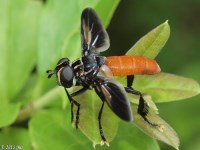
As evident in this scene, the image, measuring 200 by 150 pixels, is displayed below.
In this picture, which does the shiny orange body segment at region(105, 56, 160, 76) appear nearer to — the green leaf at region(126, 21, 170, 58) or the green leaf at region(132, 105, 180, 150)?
the green leaf at region(126, 21, 170, 58)

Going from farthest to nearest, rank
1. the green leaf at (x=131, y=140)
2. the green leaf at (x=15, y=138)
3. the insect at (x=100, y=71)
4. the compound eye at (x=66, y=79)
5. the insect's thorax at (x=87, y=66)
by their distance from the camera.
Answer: the green leaf at (x=15, y=138), the insect's thorax at (x=87, y=66), the compound eye at (x=66, y=79), the green leaf at (x=131, y=140), the insect at (x=100, y=71)

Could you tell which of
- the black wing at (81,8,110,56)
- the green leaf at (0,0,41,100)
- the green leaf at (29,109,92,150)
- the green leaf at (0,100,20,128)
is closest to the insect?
the black wing at (81,8,110,56)

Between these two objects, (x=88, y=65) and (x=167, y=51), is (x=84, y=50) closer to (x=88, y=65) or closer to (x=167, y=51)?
(x=88, y=65)

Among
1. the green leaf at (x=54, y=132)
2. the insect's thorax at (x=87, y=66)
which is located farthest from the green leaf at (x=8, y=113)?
the insect's thorax at (x=87, y=66)

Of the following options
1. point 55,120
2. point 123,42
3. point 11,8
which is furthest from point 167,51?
point 55,120

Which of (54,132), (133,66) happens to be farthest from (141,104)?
(54,132)

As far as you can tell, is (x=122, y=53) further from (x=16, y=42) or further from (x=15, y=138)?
(x=15, y=138)

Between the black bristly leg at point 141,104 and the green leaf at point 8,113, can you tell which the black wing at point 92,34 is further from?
the green leaf at point 8,113
